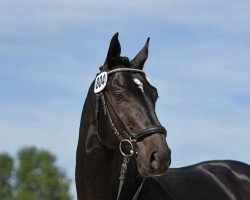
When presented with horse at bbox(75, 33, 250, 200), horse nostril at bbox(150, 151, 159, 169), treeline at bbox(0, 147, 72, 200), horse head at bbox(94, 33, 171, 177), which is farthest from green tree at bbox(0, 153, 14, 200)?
horse nostril at bbox(150, 151, 159, 169)

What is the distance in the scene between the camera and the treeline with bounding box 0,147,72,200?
5731cm

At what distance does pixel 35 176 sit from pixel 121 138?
2019 inches

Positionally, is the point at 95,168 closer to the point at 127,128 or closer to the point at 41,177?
the point at 127,128

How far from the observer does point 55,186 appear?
57594 mm

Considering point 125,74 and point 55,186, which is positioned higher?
point 55,186

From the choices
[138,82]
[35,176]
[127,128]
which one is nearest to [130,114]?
[127,128]

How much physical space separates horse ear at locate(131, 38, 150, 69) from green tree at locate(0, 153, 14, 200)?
49.2m

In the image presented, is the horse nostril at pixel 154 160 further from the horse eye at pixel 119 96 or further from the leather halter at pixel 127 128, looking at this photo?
the horse eye at pixel 119 96

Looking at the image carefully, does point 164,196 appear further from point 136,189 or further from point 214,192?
point 214,192

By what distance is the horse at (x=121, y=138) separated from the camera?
24.1ft

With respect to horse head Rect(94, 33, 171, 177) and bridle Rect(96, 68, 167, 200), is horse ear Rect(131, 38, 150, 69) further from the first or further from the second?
bridle Rect(96, 68, 167, 200)

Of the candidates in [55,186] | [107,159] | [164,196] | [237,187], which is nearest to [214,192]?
[237,187]

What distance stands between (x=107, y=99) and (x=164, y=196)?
1.42 metres

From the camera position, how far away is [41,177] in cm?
5819
